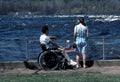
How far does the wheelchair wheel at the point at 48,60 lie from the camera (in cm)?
1844

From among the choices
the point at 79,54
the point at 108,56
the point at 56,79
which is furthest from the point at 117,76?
the point at 108,56

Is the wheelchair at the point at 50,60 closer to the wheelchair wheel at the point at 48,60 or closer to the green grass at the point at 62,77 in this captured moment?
the wheelchair wheel at the point at 48,60

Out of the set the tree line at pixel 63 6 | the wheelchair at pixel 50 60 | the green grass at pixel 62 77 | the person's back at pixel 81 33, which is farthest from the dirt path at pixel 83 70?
the tree line at pixel 63 6

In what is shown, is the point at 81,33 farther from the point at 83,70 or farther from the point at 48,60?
the point at 48,60

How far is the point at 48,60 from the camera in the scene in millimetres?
18531

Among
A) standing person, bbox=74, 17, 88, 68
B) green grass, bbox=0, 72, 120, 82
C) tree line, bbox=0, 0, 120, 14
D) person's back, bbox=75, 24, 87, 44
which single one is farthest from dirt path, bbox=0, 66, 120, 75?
tree line, bbox=0, 0, 120, 14

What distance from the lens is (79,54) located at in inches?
758

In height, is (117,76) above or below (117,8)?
above

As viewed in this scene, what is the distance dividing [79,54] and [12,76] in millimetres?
3488

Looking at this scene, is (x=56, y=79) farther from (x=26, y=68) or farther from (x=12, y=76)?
(x=26, y=68)

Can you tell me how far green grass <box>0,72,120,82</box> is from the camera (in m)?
15.5

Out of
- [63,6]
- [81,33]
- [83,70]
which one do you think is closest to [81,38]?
[81,33]

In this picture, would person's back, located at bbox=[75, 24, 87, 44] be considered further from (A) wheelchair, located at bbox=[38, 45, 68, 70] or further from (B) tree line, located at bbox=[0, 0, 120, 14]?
(B) tree line, located at bbox=[0, 0, 120, 14]

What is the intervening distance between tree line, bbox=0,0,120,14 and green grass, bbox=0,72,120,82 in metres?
172
